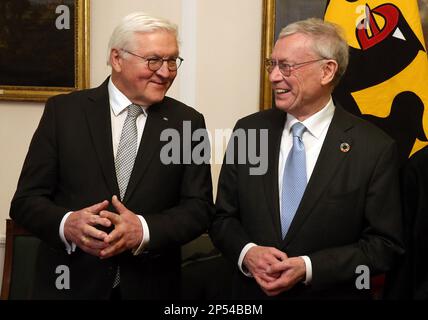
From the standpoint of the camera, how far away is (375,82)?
334 centimetres

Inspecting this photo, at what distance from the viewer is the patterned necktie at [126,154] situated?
234cm

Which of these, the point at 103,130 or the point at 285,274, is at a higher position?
the point at 103,130

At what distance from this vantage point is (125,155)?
2.35 m

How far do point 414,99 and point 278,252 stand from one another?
1559 millimetres

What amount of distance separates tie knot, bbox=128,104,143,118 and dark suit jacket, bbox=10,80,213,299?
0.18 feet

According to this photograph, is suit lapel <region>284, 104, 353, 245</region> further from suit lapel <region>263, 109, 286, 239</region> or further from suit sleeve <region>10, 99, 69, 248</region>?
suit sleeve <region>10, 99, 69, 248</region>

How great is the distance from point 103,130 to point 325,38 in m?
0.93

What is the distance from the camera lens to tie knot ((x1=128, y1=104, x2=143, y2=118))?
7.91 ft

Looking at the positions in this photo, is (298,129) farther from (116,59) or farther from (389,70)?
(389,70)

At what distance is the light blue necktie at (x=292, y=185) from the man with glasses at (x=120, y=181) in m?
0.32

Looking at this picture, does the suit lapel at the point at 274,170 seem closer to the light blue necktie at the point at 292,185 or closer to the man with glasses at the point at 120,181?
the light blue necktie at the point at 292,185

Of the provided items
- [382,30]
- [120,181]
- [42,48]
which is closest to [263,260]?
[120,181]
